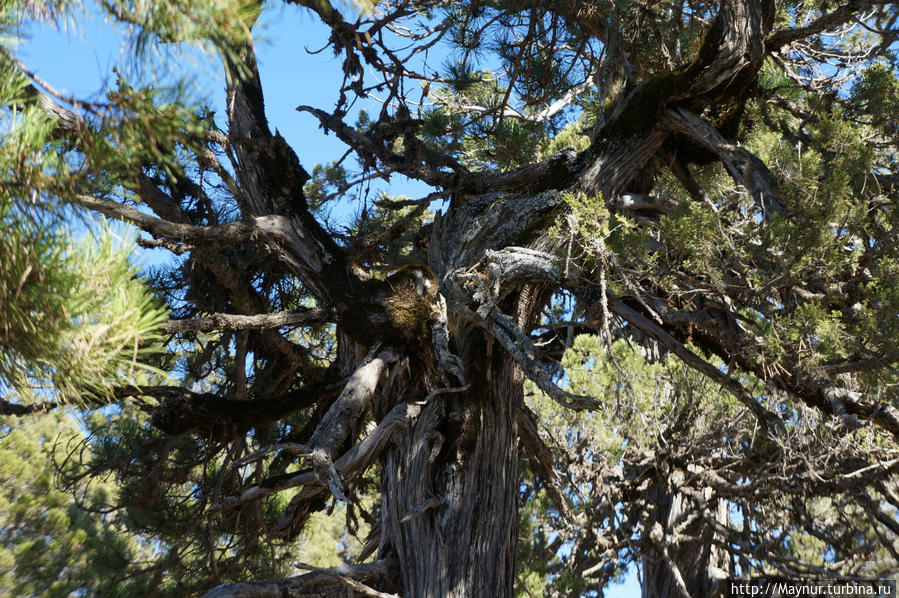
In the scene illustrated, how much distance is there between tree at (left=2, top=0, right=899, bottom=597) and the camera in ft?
8.64

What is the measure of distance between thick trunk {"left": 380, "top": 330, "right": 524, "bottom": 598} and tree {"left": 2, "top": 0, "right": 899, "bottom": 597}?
1 cm

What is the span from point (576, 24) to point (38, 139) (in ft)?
13.4

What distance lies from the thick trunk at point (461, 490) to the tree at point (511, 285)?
15 mm

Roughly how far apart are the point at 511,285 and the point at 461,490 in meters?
1.02

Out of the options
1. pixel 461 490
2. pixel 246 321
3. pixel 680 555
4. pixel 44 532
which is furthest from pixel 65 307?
pixel 44 532

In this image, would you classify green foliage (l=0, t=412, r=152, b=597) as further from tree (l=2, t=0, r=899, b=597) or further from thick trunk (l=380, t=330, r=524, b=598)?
thick trunk (l=380, t=330, r=524, b=598)

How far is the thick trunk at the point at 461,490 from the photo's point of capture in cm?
340

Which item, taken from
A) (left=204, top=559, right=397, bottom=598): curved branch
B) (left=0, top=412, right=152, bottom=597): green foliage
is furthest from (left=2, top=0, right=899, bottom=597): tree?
(left=0, top=412, right=152, bottom=597): green foliage

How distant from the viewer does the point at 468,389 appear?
374 centimetres

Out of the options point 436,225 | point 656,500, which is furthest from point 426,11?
point 656,500

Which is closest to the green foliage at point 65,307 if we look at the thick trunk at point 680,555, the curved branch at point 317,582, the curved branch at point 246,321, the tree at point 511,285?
the tree at point 511,285

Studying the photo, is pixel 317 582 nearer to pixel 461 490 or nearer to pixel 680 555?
pixel 461 490

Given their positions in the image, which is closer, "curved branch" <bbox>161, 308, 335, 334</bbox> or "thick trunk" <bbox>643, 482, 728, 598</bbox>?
"curved branch" <bbox>161, 308, 335, 334</bbox>

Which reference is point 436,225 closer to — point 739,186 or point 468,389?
point 468,389
